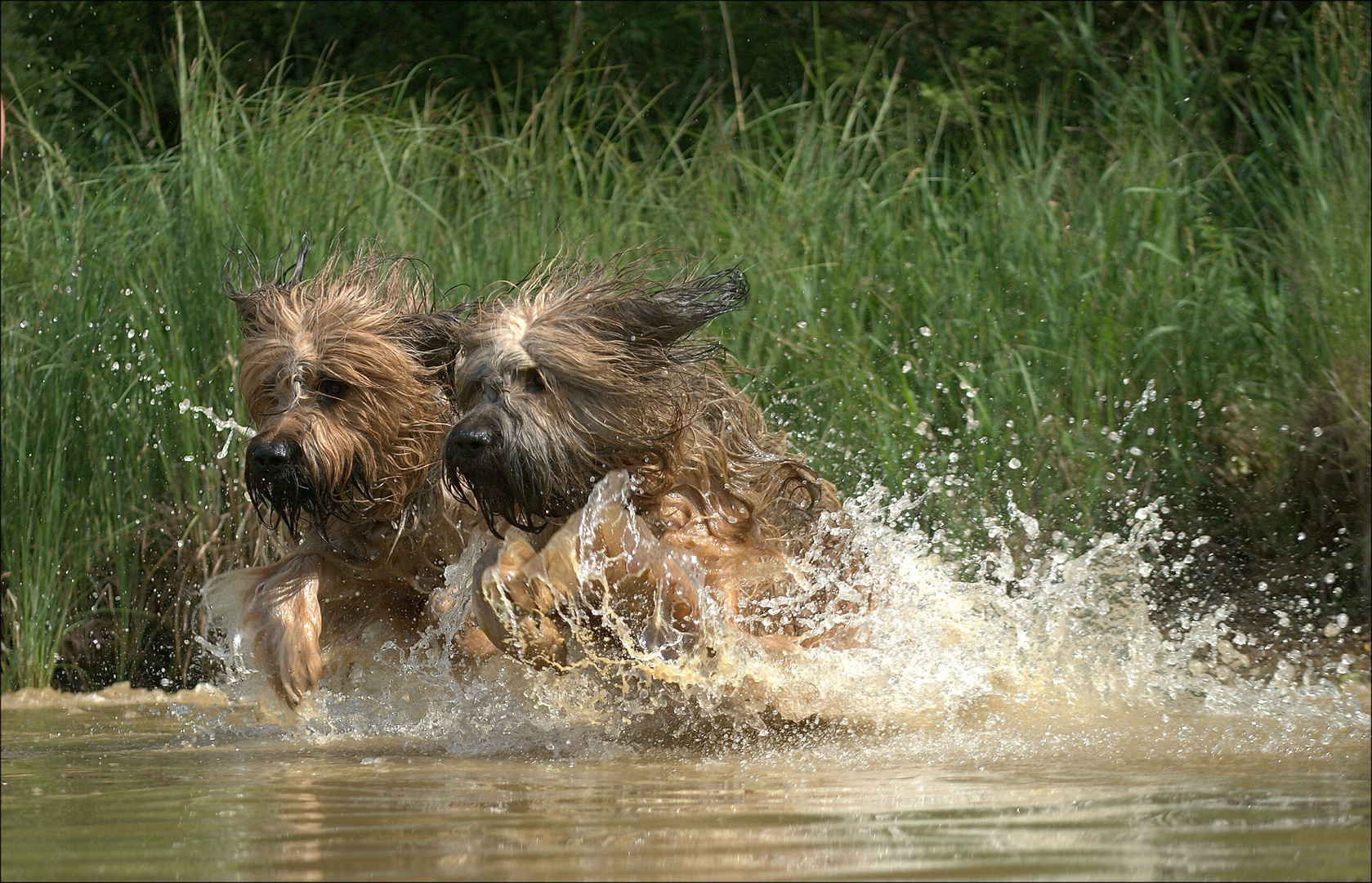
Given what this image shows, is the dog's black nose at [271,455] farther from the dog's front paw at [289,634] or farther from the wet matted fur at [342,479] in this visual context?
the dog's front paw at [289,634]

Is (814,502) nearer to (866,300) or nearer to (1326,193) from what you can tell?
(866,300)

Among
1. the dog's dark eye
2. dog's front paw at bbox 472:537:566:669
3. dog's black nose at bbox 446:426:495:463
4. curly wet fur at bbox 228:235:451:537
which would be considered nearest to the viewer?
dog's front paw at bbox 472:537:566:669

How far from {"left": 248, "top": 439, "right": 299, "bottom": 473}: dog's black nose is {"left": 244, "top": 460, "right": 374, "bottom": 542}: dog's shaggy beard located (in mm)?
15

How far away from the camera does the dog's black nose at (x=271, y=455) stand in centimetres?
432

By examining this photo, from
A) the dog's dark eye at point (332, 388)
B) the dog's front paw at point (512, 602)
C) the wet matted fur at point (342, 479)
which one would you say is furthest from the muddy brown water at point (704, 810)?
the dog's dark eye at point (332, 388)

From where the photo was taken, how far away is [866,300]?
648 cm

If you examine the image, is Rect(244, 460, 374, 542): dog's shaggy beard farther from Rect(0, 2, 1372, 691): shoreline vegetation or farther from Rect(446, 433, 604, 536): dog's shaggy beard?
Rect(0, 2, 1372, 691): shoreline vegetation

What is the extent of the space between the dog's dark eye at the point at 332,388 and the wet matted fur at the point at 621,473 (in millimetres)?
318

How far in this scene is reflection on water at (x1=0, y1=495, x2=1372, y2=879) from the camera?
8.59 ft

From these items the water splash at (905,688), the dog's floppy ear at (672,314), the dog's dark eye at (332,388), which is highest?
the dog's floppy ear at (672,314)

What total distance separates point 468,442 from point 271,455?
585mm

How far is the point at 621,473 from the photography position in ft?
Answer: 14.1

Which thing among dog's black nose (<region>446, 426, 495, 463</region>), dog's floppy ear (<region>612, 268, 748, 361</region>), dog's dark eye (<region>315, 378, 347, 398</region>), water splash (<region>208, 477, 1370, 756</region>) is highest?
dog's floppy ear (<region>612, 268, 748, 361</region>)

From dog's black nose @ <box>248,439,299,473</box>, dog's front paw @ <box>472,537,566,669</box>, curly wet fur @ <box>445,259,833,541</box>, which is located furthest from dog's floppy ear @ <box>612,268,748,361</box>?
dog's black nose @ <box>248,439,299,473</box>
